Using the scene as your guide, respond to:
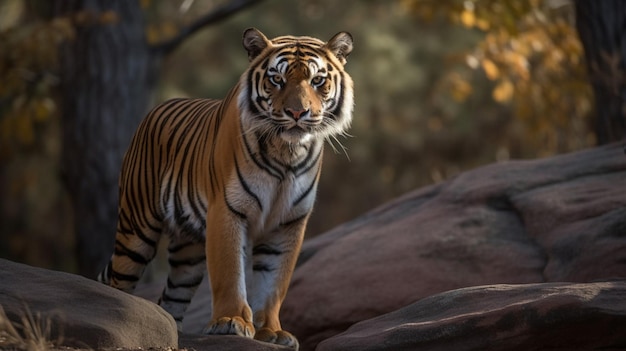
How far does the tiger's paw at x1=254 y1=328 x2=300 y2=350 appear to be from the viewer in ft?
17.7

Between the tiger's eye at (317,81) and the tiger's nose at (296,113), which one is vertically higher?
the tiger's eye at (317,81)

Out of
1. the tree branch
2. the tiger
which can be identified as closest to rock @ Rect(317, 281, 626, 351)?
the tiger

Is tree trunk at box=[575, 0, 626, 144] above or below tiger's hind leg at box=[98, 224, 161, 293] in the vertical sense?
above

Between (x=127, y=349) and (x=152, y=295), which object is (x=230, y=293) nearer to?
(x=127, y=349)

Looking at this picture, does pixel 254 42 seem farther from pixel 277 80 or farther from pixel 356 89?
pixel 356 89

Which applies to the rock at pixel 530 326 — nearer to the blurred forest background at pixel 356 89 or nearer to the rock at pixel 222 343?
the rock at pixel 222 343

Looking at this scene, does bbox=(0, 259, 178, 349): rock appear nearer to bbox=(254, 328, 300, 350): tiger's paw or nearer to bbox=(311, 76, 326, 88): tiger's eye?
bbox=(254, 328, 300, 350): tiger's paw

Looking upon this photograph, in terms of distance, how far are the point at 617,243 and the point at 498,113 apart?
16598mm

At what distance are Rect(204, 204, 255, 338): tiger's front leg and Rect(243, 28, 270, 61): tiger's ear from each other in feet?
2.74

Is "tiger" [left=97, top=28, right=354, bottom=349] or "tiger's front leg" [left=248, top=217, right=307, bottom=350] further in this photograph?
"tiger's front leg" [left=248, top=217, right=307, bottom=350]

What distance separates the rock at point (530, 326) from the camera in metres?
4.41

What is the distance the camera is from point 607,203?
21.4ft

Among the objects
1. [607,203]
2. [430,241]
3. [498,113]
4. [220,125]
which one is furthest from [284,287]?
[498,113]

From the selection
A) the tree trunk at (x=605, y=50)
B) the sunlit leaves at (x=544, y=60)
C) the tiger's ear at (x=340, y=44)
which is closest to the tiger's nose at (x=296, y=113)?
the tiger's ear at (x=340, y=44)
